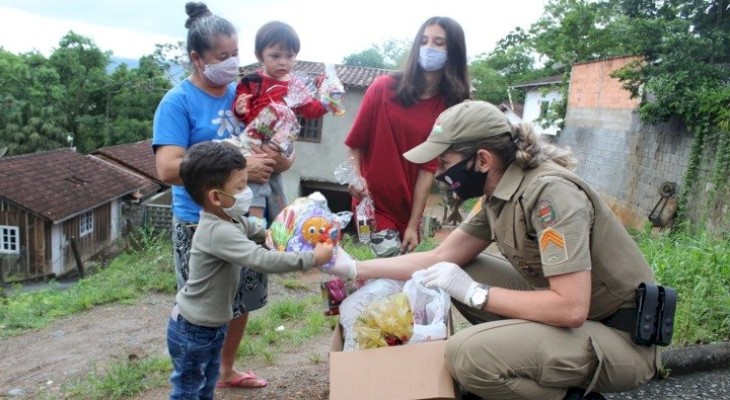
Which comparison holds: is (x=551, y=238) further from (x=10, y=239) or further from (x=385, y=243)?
(x=10, y=239)

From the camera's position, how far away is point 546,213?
2.04 metres

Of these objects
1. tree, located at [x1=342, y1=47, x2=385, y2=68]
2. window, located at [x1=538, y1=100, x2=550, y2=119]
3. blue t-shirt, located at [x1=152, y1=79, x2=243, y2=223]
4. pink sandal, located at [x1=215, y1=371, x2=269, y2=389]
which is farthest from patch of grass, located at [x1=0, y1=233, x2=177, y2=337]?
tree, located at [x1=342, y1=47, x2=385, y2=68]

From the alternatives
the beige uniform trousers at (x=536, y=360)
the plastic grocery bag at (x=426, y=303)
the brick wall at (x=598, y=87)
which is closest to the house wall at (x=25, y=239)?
the brick wall at (x=598, y=87)

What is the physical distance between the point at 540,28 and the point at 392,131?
27.5 m

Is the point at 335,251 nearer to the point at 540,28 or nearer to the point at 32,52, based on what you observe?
the point at 540,28

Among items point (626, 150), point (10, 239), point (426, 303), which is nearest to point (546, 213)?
point (426, 303)

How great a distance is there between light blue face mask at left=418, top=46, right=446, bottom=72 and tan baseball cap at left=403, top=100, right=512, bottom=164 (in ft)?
2.53

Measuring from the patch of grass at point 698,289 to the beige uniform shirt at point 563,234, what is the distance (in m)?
1.51

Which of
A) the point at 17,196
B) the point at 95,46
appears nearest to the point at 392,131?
the point at 17,196

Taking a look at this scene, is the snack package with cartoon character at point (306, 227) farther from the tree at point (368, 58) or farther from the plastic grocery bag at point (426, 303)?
the tree at point (368, 58)

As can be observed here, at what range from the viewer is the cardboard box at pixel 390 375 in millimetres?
1963

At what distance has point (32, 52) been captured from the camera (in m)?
27.8

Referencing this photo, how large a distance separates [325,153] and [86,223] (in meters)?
8.54

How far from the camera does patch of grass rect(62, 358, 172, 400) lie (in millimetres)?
3084
